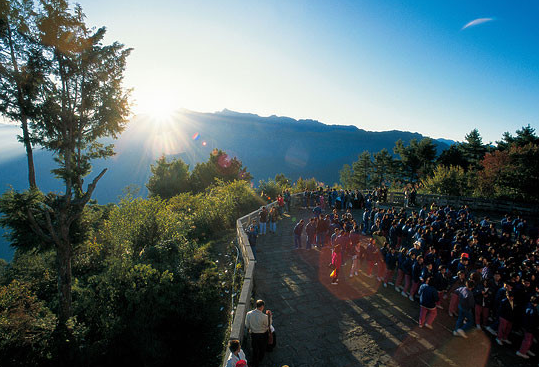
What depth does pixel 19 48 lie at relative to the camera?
1069 centimetres

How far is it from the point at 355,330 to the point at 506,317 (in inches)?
144

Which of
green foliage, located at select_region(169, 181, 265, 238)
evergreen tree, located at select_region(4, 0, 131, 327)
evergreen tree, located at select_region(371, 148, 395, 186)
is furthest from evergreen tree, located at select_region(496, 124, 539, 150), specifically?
evergreen tree, located at select_region(4, 0, 131, 327)

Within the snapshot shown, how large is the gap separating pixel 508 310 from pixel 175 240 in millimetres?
12174

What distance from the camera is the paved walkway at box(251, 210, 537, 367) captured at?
607 cm

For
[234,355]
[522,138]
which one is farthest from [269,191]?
[522,138]

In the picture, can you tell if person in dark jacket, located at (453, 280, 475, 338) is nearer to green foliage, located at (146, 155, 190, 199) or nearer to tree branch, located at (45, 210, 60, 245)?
tree branch, located at (45, 210, 60, 245)

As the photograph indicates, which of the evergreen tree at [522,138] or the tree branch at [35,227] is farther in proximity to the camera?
the evergreen tree at [522,138]

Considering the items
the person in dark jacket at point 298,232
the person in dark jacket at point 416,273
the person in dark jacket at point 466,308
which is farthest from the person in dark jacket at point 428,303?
the person in dark jacket at point 298,232

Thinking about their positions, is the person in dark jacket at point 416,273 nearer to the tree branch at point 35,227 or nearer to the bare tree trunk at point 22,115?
the tree branch at point 35,227

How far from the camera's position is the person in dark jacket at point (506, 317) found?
6.45 metres

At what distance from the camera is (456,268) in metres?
8.78

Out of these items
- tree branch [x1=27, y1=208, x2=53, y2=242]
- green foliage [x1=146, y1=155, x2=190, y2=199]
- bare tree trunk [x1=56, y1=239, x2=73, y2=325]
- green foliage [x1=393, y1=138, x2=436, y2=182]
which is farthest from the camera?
green foliage [x1=393, y1=138, x2=436, y2=182]

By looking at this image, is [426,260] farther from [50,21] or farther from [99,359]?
[50,21]

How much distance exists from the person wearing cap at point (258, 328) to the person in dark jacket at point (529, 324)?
6.05 m
